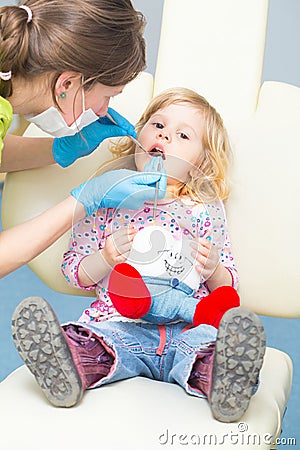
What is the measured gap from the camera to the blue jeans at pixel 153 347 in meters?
1.29

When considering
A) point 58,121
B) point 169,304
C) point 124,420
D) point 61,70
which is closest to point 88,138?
point 58,121

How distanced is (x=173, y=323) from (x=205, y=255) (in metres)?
0.14

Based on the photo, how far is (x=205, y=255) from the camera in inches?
55.2

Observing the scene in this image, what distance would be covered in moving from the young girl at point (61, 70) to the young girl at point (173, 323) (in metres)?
0.09

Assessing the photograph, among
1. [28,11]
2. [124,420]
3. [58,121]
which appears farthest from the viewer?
[58,121]

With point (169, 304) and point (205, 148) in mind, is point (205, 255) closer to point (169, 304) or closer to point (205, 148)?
point (169, 304)

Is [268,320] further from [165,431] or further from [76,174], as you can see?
[165,431]

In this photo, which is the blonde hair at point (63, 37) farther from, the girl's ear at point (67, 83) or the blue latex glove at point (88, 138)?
the blue latex glove at point (88, 138)

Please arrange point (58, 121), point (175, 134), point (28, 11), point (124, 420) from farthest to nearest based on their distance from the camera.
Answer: point (175, 134) → point (58, 121) → point (28, 11) → point (124, 420)

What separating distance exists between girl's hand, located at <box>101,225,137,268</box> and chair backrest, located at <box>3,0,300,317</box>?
0.52 feet

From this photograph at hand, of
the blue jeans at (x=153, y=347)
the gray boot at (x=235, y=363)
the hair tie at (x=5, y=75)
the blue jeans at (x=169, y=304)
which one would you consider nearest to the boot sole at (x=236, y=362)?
the gray boot at (x=235, y=363)

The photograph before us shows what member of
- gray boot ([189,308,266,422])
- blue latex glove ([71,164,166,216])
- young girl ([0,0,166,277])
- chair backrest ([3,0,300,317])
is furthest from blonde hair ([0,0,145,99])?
gray boot ([189,308,266,422])

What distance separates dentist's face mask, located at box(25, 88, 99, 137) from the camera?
1.33 meters

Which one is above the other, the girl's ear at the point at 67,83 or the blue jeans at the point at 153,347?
the girl's ear at the point at 67,83
